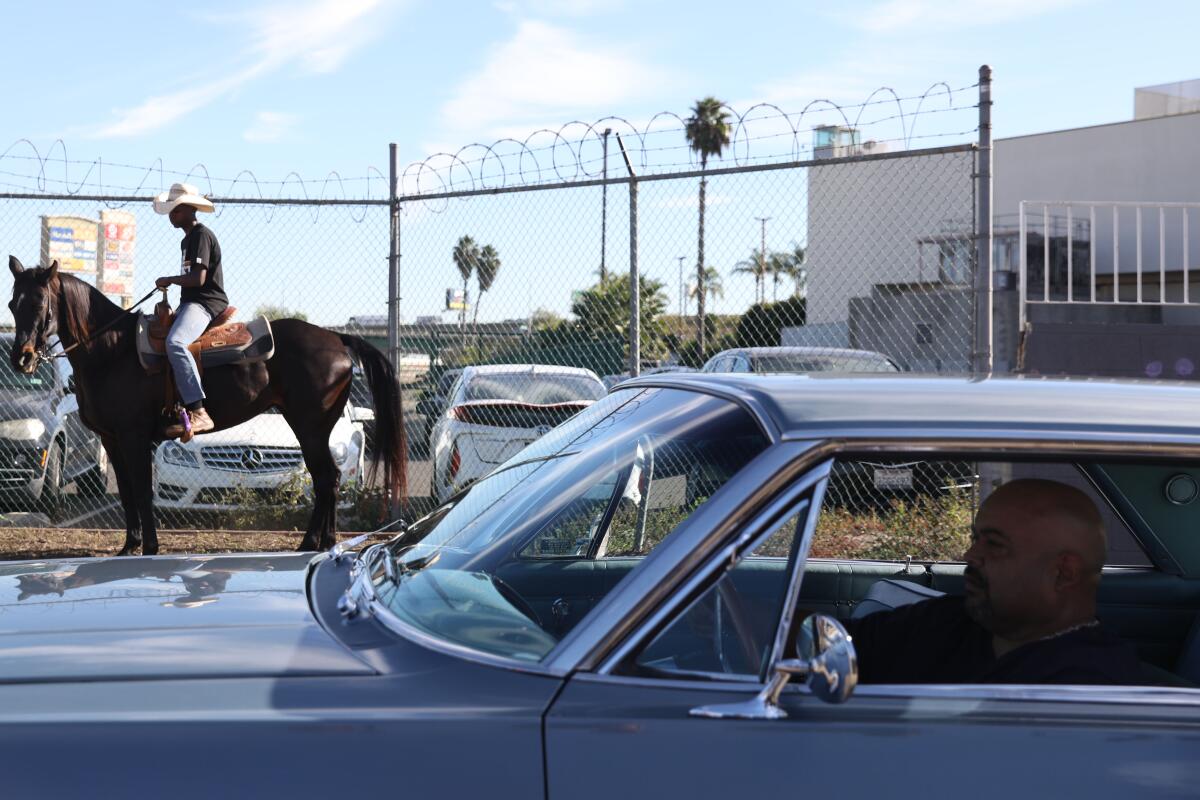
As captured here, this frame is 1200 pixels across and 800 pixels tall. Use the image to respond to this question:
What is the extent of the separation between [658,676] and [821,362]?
873 cm

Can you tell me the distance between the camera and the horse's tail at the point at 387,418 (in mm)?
8875

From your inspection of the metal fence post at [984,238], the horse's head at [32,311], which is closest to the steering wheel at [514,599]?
the metal fence post at [984,238]

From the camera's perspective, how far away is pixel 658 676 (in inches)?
82.3

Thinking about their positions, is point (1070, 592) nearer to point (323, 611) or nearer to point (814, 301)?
point (323, 611)

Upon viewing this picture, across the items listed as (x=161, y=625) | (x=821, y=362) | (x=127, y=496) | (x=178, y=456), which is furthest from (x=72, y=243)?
(x=161, y=625)

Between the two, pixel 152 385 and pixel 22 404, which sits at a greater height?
pixel 152 385

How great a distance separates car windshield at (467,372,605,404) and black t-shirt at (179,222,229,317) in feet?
8.97

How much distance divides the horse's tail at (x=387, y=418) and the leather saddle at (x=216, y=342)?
2.27 ft

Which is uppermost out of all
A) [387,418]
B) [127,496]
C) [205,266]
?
[205,266]

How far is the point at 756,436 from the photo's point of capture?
2.28 meters

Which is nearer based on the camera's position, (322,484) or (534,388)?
(322,484)

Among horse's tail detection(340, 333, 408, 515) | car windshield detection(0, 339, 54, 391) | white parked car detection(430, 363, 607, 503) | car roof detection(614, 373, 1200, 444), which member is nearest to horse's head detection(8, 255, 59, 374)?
horse's tail detection(340, 333, 408, 515)

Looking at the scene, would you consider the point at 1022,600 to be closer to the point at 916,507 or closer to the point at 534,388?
the point at 916,507

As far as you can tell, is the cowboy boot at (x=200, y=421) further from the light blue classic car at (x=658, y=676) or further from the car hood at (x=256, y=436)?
the light blue classic car at (x=658, y=676)
